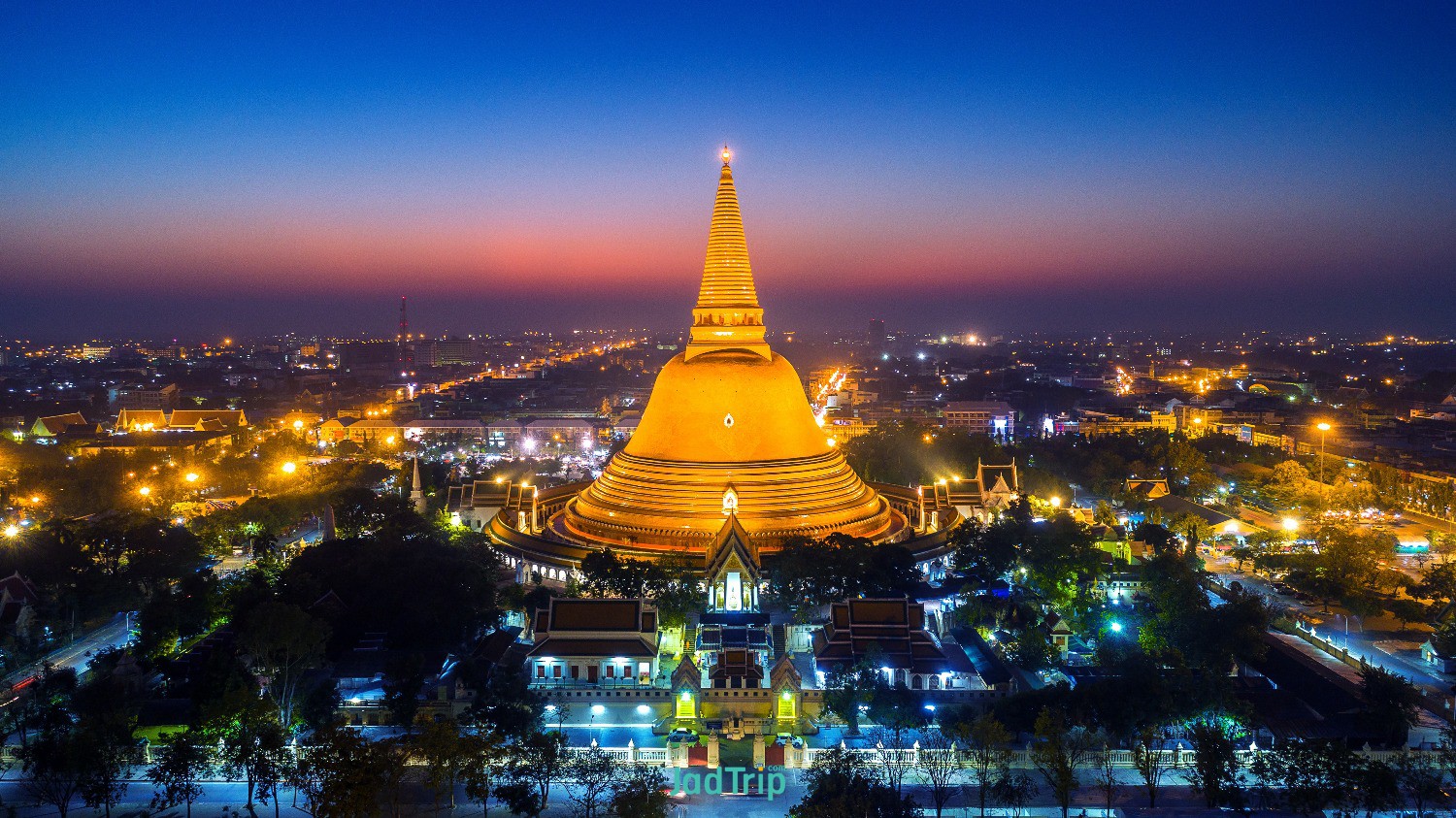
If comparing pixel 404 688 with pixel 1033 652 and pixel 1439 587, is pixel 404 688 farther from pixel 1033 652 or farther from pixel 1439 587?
pixel 1439 587

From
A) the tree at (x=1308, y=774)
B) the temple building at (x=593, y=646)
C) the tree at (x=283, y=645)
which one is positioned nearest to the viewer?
the tree at (x=1308, y=774)

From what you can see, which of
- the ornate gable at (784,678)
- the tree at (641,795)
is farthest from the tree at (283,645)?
the ornate gable at (784,678)

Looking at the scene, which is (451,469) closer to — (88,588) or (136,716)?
(88,588)

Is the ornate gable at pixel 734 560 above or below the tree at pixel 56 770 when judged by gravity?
above

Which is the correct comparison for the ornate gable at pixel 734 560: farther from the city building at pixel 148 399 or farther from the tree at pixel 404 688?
the city building at pixel 148 399

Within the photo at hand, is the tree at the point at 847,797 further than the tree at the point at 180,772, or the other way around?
the tree at the point at 180,772

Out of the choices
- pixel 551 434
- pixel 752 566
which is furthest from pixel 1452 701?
pixel 551 434
